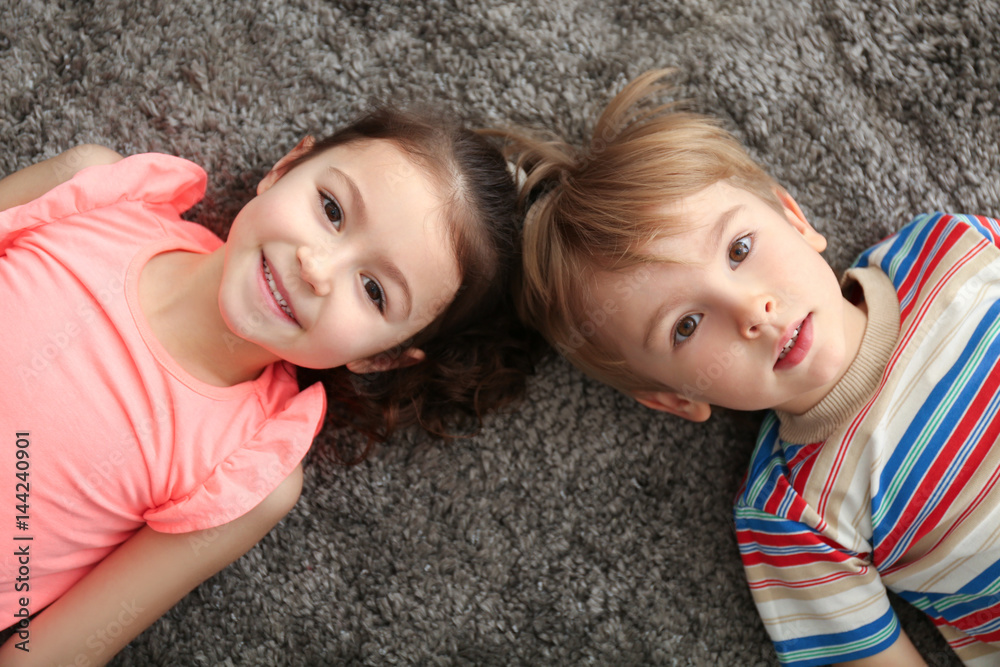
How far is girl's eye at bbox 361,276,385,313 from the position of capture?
3.60ft

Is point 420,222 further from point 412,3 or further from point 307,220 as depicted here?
point 412,3

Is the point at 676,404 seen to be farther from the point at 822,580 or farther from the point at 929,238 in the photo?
the point at 929,238

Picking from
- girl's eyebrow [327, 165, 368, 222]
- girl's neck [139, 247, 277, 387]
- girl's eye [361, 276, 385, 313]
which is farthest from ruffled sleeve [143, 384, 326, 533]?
girl's eyebrow [327, 165, 368, 222]

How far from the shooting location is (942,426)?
1.15 m

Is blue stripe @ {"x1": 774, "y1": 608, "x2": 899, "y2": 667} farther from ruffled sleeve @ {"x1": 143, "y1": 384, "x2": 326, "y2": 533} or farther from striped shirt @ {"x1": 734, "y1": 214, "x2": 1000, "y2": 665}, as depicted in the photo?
ruffled sleeve @ {"x1": 143, "y1": 384, "x2": 326, "y2": 533}

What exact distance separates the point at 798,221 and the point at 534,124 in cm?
51

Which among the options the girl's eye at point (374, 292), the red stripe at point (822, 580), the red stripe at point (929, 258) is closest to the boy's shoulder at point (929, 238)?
the red stripe at point (929, 258)

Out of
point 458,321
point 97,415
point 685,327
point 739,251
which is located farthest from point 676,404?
point 97,415

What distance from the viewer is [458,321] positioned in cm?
128

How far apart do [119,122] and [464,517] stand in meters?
0.99

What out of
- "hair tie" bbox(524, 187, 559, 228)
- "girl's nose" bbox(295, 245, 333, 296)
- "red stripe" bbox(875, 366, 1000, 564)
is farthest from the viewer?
"hair tie" bbox(524, 187, 559, 228)

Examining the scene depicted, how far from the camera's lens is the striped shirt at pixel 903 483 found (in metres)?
1.15

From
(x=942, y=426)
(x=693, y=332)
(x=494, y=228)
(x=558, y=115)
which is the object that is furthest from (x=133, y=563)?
(x=942, y=426)

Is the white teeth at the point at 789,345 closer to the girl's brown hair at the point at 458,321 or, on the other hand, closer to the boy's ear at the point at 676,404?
the boy's ear at the point at 676,404
